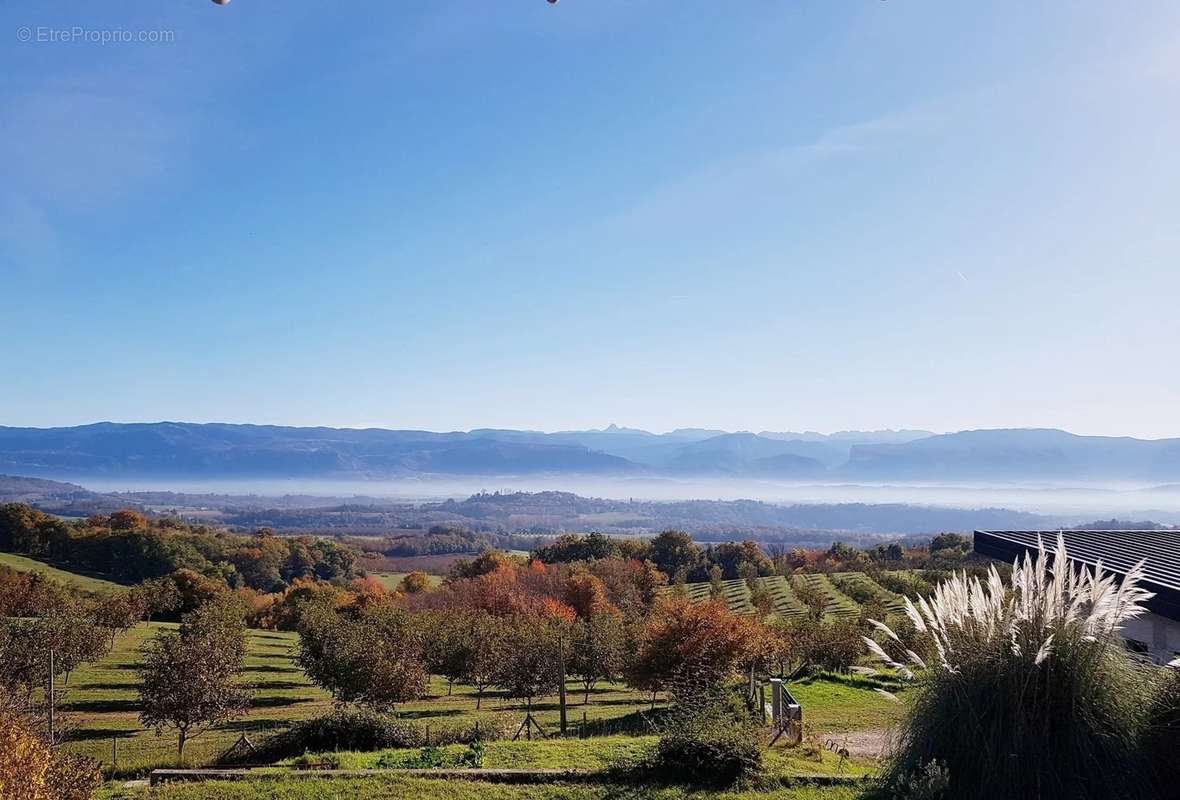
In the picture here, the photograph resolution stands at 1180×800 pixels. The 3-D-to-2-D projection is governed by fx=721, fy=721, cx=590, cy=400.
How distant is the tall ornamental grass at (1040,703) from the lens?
21.6ft

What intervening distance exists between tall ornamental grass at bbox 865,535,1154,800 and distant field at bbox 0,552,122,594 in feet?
205

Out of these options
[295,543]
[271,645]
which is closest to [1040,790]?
[271,645]

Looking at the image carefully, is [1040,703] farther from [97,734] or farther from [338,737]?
[97,734]

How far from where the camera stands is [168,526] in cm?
8988

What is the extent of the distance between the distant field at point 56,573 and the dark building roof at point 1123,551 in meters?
61.0

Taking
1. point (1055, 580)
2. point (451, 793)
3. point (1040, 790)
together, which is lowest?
point (451, 793)

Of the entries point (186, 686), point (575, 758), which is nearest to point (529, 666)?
point (186, 686)

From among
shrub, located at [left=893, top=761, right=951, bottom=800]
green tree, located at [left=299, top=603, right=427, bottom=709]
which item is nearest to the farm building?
shrub, located at [left=893, top=761, right=951, bottom=800]

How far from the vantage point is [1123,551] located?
37.5 feet

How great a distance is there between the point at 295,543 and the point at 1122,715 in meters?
91.8

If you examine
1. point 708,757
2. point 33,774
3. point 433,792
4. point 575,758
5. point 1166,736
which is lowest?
point 575,758

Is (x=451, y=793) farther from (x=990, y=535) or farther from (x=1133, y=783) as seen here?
(x=990, y=535)

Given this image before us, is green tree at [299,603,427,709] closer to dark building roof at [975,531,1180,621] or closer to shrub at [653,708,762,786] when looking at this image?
shrub at [653,708,762,786]

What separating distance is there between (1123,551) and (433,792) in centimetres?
1099
